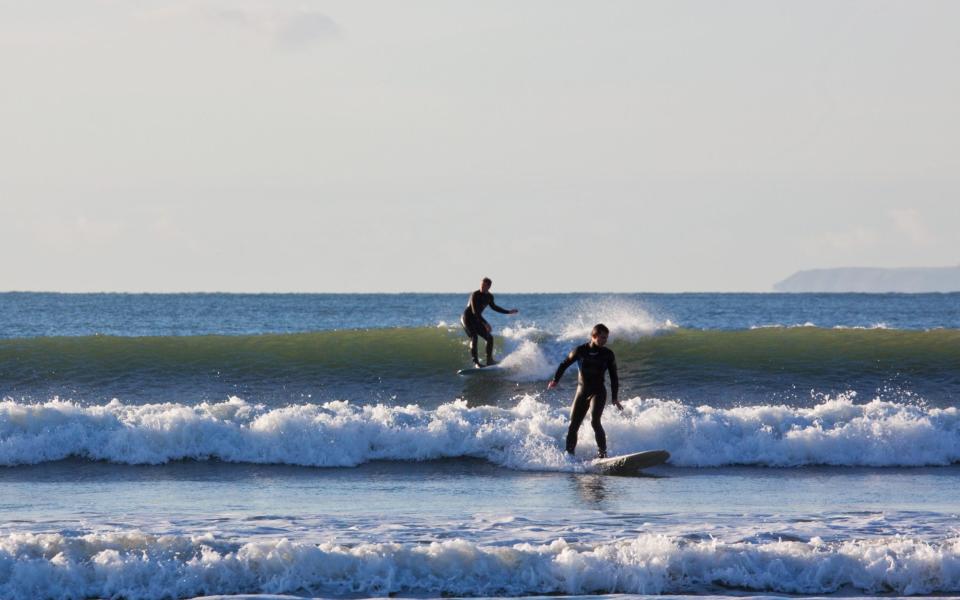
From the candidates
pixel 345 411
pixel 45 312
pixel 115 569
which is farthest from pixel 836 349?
pixel 45 312

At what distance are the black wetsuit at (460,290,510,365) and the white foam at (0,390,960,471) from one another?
13.5 feet

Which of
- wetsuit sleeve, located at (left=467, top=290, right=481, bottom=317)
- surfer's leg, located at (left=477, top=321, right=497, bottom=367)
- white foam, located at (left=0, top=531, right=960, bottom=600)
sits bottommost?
white foam, located at (left=0, top=531, right=960, bottom=600)

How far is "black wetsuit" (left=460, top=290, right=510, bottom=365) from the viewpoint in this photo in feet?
65.7

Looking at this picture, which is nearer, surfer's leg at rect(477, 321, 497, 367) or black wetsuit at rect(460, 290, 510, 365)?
black wetsuit at rect(460, 290, 510, 365)

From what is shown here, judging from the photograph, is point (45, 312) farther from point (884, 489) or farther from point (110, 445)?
point (884, 489)

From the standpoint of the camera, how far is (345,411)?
16.2 meters

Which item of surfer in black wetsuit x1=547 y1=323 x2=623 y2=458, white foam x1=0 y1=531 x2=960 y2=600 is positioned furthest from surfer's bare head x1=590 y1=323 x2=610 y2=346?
white foam x1=0 y1=531 x2=960 y2=600

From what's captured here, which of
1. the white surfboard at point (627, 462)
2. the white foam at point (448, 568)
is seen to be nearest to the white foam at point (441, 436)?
the white surfboard at point (627, 462)

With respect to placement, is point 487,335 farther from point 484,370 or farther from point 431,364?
point 431,364

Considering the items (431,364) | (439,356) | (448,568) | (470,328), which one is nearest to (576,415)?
(448,568)

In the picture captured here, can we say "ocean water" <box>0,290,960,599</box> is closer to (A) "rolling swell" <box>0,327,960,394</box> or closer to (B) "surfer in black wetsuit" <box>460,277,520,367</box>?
(A) "rolling swell" <box>0,327,960,394</box>

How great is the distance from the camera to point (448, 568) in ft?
29.4

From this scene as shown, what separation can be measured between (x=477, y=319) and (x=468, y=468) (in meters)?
6.12

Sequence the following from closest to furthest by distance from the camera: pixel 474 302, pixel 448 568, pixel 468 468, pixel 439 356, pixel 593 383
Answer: pixel 448 568, pixel 593 383, pixel 468 468, pixel 474 302, pixel 439 356
